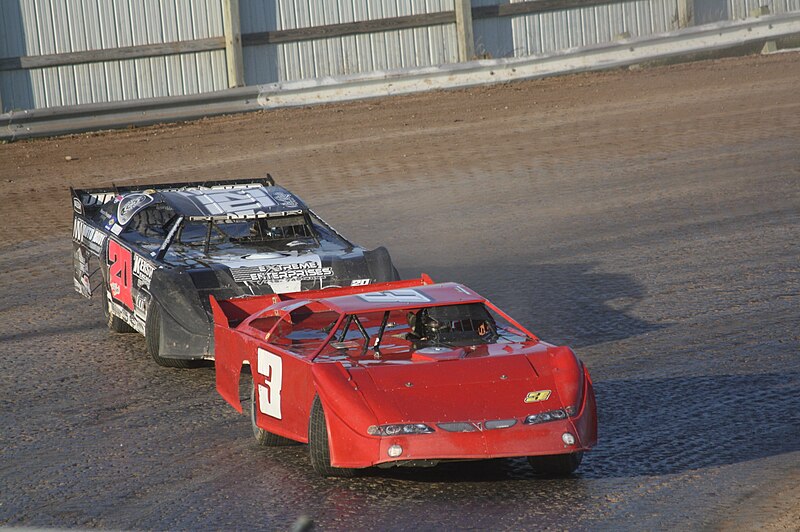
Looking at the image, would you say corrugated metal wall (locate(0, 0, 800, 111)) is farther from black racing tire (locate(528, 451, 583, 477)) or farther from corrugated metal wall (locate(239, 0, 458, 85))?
black racing tire (locate(528, 451, 583, 477))

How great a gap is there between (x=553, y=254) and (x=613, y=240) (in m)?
0.83

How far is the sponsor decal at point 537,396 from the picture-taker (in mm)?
6176

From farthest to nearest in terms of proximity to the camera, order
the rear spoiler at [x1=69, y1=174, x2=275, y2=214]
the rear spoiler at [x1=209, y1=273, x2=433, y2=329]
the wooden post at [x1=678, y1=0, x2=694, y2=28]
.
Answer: the wooden post at [x1=678, y1=0, x2=694, y2=28] < the rear spoiler at [x1=69, y1=174, x2=275, y2=214] < the rear spoiler at [x1=209, y1=273, x2=433, y2=329]

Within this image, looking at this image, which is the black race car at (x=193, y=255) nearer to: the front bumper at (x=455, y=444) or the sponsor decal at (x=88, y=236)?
the sponsor decal at (x=88, y=236)

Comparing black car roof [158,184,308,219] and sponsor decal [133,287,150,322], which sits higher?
black car roof [158,184,308,219]

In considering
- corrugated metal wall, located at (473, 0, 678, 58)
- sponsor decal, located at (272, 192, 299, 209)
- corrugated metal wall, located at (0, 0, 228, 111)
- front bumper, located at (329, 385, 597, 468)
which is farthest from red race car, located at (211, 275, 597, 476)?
corrugated metal wall, located at (473, 0, 678, 58)

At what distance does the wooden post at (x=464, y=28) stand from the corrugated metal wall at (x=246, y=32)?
0.24 m

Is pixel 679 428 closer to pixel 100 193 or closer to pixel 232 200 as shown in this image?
pixel 232 200

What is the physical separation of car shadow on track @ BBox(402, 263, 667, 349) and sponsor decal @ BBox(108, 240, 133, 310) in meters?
2.96

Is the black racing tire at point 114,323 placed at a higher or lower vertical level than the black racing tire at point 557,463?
higher

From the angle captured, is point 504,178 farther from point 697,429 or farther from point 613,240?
point 697,429

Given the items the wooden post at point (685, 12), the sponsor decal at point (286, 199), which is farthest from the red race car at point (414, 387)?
the wooden post at point (685, 12)

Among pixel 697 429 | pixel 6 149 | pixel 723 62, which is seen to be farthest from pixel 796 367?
pixel 723 62

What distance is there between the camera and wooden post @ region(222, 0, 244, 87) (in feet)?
74.6
